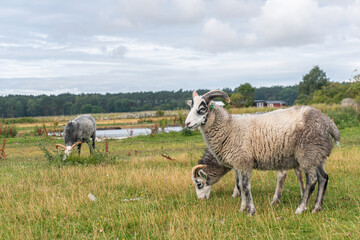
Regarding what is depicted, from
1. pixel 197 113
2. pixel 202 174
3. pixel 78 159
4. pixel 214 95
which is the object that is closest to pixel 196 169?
pixel 202 174

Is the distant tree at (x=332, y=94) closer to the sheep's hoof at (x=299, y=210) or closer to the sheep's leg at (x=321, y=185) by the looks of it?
the sheep's leg at (x=321, y=185)

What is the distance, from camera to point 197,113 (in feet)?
22.9

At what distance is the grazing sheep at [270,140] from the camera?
669cm

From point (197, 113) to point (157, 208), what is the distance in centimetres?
227

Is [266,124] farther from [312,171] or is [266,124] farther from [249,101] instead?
[249,101]

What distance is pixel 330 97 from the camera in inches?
2832

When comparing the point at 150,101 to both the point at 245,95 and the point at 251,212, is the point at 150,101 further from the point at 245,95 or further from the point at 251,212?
the point at 251,212

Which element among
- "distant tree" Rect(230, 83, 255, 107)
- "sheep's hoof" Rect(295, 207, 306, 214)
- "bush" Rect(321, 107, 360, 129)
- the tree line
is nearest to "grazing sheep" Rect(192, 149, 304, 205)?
"sheep's hoof" Rect(295, 207, 306, 214)

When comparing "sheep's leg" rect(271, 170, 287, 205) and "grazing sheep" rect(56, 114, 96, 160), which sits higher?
"grazing sheep" rect(56, 114, 96, 160)

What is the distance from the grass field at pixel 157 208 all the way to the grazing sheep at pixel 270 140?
27.4 inches

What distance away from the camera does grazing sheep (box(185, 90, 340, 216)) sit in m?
6.69

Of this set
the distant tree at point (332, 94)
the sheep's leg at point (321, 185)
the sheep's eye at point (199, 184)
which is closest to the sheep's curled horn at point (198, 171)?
the sheep's eye at point (199, 184)

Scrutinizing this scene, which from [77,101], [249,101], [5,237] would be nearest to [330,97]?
[249,101]

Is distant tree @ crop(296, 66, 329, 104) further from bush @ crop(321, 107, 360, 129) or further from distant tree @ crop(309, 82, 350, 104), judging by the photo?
bush @ crop(321, 107, 360, 129)
